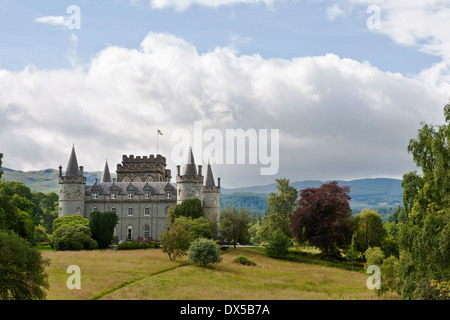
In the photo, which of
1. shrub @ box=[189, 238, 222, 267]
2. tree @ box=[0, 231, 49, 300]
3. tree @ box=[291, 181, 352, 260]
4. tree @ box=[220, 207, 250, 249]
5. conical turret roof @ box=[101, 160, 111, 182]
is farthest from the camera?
conical turret roof @ box=[101, 160, 111, 182]

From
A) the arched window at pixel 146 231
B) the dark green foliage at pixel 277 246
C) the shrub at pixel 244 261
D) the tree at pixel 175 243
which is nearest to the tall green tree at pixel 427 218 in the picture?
the shrub at pixel 244 261

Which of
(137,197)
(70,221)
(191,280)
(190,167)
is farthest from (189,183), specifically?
(191,280)

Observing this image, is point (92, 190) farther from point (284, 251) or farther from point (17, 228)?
point (284, 251)

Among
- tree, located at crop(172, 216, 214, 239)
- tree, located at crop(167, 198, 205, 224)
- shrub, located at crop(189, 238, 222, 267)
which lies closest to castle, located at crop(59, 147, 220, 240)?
tree, located at crop(167, 198, 205, 224)

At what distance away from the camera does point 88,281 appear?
33.9 metres

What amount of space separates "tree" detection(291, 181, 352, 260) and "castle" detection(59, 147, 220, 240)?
16349mm

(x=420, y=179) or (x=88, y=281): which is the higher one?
(x=420, y=179)

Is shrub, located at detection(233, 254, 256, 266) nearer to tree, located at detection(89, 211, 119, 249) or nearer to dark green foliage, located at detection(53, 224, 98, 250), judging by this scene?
dark green foliage, located at detection(53, 224, 98, 250)

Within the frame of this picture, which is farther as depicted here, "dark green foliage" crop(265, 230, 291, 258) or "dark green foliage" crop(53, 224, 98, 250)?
"dark green foliage" crop(265, 230, 291, 258)

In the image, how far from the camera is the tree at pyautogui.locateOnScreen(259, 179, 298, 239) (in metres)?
71.4

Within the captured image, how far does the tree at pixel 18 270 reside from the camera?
24.0m
